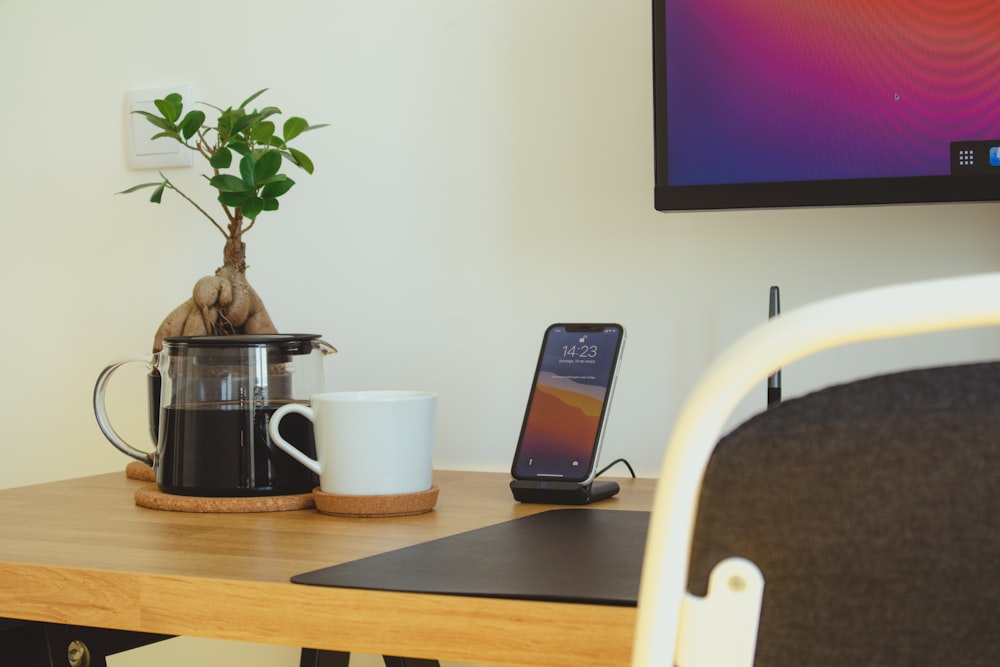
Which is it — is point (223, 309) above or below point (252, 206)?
below

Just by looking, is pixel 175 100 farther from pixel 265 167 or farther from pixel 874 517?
pixel 874 517

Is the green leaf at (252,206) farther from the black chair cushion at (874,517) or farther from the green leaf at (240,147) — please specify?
the black chair cushion at (874,517)

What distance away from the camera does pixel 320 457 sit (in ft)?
3.15

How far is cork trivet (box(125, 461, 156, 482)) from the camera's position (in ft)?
3.91

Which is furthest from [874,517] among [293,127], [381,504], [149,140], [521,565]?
[149,140]

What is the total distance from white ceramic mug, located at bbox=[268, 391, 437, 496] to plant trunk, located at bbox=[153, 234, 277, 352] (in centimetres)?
23

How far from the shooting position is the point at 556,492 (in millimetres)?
972

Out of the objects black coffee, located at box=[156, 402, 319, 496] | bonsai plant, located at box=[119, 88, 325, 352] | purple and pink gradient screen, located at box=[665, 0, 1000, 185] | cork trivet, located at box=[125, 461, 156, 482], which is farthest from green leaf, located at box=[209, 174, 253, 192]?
purple and pink gradient screen, located at box=[665, 0, 1000, 185]

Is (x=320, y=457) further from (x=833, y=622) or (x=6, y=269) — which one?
(x=6, y=269)

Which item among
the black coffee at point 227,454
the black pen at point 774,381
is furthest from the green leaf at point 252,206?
the black pen at point 774,381

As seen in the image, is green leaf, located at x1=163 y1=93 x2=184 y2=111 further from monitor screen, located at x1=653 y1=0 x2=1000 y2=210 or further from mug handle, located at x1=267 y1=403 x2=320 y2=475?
monitor screen, located at x1=653 y1=0 x2=1000 y2=210

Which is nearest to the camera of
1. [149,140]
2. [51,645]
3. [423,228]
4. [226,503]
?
[51,645]

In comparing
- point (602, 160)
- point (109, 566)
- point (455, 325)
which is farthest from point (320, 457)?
point (602, 160)

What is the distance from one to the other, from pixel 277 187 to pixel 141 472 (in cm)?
37
